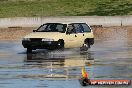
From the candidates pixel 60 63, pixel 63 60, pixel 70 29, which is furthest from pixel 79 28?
pixel 60 63

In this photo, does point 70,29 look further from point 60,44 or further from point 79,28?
point 60,44

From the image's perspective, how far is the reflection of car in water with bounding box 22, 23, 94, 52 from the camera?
28.8m

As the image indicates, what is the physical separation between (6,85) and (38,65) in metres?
6.15

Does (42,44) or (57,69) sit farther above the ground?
(57,69)

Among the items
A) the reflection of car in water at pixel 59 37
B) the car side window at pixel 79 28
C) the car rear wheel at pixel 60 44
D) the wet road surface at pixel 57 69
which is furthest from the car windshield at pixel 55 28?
the wet road surface at pixel 57 69

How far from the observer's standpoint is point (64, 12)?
54.8m

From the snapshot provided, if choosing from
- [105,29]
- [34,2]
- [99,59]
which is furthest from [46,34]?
[34,2]

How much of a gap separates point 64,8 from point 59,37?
90.4ft

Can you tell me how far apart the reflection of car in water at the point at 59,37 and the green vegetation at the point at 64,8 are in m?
21.0

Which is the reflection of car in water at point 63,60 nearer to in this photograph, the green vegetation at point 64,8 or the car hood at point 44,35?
the car hood at point 44,35

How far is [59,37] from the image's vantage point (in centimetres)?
2919

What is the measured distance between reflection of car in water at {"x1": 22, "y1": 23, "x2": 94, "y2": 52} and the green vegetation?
68.9 ft

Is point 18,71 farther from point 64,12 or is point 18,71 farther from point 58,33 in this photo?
point 64,12

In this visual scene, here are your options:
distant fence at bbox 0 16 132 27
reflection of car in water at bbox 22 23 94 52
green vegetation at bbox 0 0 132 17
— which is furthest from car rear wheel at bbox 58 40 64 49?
green vegetation at bbox 0 0 132 17
